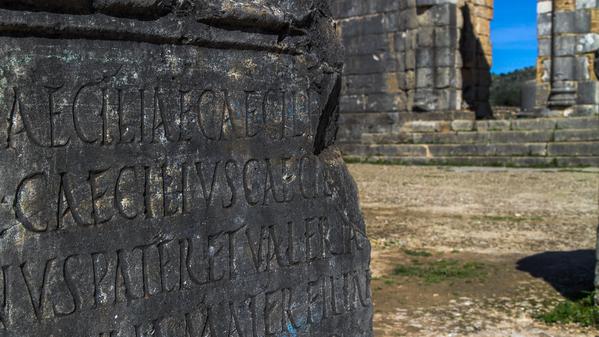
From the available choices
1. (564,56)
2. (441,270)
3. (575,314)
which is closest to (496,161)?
(564,56)

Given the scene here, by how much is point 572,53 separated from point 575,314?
39.0 feet

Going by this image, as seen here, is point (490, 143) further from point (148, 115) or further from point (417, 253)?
point (148, 115)

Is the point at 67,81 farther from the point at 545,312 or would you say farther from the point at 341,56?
the point at 545,312

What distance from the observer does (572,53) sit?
14.4 m

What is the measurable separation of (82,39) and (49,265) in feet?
1.91

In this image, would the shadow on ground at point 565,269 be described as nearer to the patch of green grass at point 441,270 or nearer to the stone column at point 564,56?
the patch of green grass at point 441,270

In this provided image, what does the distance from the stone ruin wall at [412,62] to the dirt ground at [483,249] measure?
5289 millimetres

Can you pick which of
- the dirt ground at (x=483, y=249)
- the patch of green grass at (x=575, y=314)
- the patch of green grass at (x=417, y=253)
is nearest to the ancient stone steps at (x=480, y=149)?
the dirt ground at (x=483, y=249)

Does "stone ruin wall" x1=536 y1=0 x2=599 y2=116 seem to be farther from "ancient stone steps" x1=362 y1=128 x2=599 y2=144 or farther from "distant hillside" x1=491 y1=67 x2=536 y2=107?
"distant hillside" x1=491 y1=67 x2=536 y2=107

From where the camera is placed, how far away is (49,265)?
1.74m

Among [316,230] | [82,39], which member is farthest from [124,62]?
[316,230]

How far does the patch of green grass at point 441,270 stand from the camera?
4676 mm

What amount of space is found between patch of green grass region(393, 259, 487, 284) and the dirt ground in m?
0.05

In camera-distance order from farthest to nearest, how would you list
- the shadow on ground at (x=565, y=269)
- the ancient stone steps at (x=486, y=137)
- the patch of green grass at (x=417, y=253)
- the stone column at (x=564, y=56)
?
the stone column at (x=564, y=56) < the ancient stone steps at (x=486, y=137) < the patch of green grass at (x=417, y=253) < the shadow on ground at (x=565, y=269)
